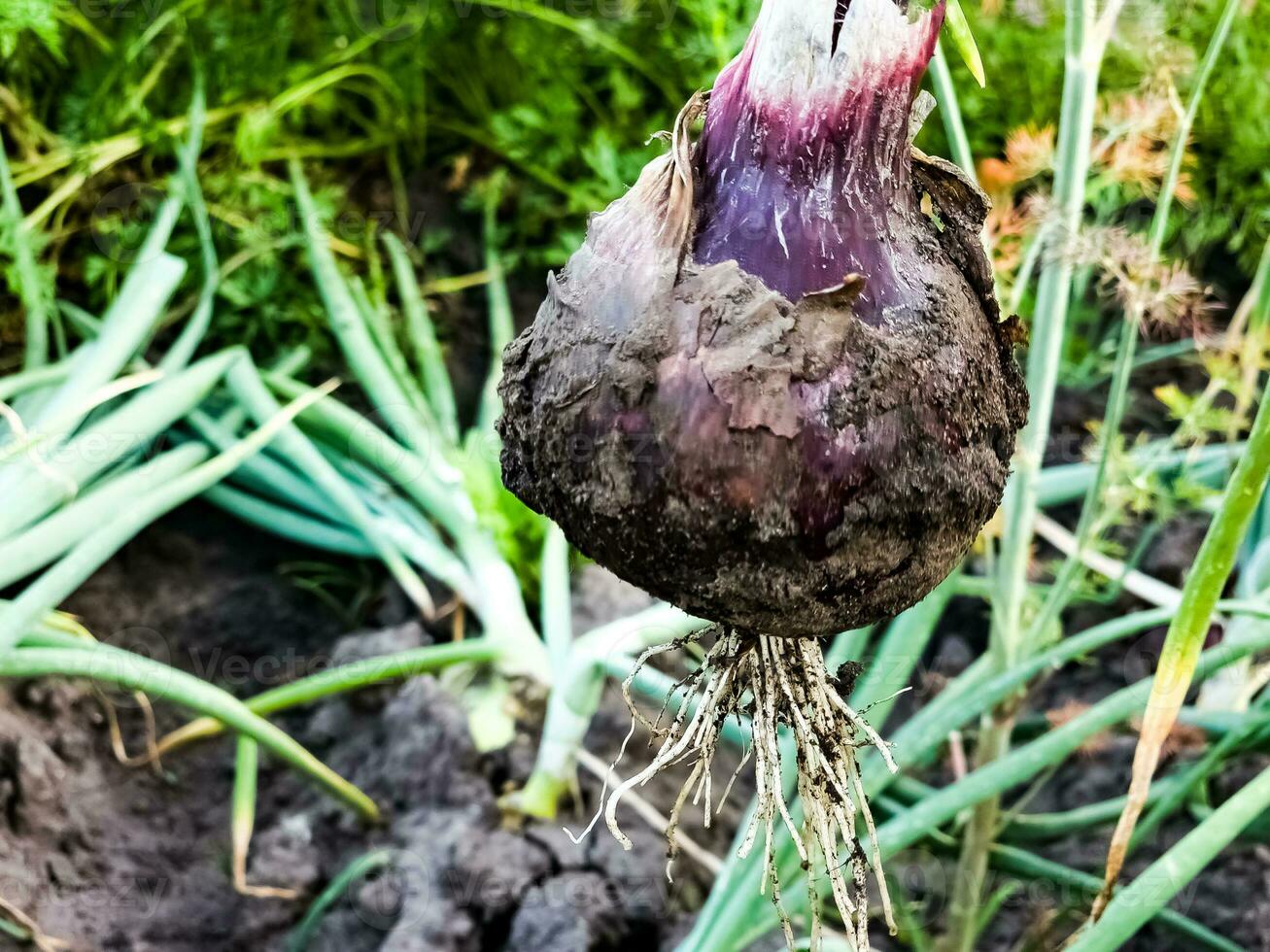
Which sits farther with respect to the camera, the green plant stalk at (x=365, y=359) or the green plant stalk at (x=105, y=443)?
the green plant stalk at (x=365, y=359)

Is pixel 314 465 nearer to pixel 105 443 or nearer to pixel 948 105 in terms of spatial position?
pixel 105 443

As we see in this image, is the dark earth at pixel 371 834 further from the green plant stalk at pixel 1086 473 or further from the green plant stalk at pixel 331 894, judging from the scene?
the green plant stalk at pixel 1086 473

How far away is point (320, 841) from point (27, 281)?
67cm

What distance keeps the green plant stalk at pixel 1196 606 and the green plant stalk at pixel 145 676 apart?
701 millimetres

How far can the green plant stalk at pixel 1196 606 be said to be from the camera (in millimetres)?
643

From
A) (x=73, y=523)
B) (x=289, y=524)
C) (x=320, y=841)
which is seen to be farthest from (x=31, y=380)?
(x=320, y=841)

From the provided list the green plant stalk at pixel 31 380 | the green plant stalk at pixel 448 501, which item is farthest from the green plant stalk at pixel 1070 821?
the green plant stalk at pixel 31 380

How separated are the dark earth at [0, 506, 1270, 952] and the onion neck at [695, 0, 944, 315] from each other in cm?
68

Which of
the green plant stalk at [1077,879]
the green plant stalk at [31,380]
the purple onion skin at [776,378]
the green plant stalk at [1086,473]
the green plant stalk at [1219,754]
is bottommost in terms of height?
the green plant stalk at [1077,879]

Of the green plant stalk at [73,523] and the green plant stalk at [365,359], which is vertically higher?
the green plant stalk at [365,359]

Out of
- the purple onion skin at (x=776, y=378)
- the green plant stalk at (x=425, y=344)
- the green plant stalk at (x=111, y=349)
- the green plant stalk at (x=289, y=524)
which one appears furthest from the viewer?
the green plant stalk at (x=425, y=344)

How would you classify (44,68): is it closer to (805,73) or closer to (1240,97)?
(805,73)

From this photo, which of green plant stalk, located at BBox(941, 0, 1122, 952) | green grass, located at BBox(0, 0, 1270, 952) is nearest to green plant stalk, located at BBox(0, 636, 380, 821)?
green grass, located at BBox(0, 0, 1270, 952)

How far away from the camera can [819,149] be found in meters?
0.54
